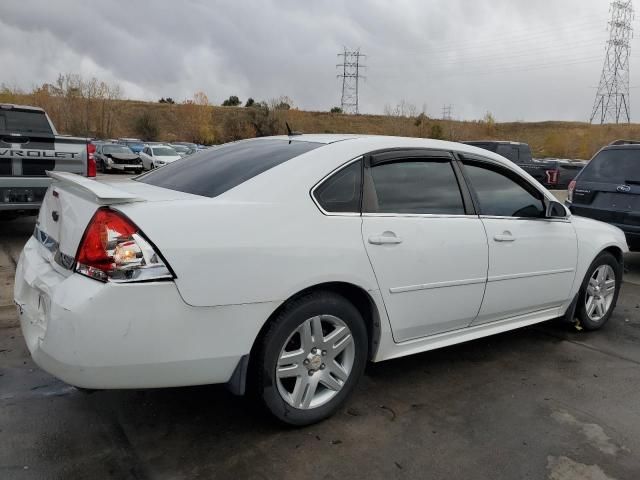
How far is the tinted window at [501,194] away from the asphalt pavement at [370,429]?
43.3 inches

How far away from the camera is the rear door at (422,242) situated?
309 cm

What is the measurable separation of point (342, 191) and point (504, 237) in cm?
132

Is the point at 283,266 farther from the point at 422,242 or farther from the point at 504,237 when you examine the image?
the point at 504,237

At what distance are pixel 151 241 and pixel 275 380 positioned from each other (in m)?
0.93

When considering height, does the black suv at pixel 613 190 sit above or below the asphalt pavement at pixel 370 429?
above

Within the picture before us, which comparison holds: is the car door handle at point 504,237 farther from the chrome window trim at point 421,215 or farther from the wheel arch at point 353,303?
the wheel arch at point 353,303

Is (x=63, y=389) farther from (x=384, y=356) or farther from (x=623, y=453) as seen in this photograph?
(x=623, y=453)

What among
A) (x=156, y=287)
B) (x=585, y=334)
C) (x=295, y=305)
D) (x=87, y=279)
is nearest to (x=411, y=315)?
(x=295, y=305)

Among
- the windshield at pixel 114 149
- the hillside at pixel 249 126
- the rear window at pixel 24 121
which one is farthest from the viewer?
the hillside at pixel 249 126

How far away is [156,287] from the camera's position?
2379 millimetres

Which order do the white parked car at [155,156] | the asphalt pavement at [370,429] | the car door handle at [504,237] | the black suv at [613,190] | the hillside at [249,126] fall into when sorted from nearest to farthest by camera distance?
the asphalt pavement at [370,429], the car door handle at [504,237], the black suv at [613,190], the white parked car at [155,156], the hillside at [249,126]

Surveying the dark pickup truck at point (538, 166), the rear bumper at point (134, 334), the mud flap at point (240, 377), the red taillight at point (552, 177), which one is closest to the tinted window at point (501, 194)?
the rear bumper at point (134, 334)

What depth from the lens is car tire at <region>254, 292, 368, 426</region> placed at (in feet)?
8.91

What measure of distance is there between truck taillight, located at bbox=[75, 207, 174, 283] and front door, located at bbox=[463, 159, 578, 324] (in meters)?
2.20
